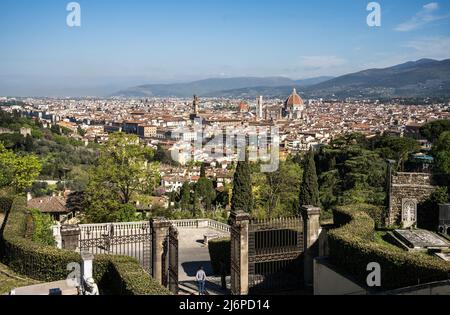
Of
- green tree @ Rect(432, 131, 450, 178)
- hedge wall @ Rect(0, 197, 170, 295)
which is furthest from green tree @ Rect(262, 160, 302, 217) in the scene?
hedge wall @ Rect(0, 197, 170, 295)

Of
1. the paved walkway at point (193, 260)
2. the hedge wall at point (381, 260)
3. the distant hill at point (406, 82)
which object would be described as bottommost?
the paved walkway at point (193, 260)

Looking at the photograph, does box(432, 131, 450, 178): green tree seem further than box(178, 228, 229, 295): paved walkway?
Yes

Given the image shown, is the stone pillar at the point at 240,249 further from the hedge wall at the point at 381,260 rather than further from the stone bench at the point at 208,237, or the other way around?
the stone bench at the point at 208,237

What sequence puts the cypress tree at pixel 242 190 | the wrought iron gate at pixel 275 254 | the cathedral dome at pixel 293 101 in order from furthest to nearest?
the cathedral dome at pixel 293 101 < the cypress tree at pixel 242 190 < the wrought iron gate at pixel 275 254

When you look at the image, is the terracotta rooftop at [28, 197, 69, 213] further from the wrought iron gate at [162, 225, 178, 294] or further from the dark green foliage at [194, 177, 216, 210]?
the wrought iron gate at [162, 225, 178, 294]

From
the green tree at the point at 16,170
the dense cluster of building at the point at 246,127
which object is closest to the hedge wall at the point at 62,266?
the green tree at the point at 16,170

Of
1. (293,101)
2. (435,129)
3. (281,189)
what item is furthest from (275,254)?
(293,101)
